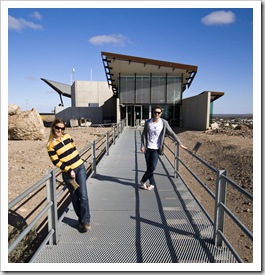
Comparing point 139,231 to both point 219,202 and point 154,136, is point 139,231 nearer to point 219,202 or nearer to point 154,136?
point 219,202

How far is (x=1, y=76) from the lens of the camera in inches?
134

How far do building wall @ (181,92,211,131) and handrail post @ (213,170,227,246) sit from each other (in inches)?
727

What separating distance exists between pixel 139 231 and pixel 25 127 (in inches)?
597

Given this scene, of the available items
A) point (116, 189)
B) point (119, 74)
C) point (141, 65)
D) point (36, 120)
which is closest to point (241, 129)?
point (141, 65)

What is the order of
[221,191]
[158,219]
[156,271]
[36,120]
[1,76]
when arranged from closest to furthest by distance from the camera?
[156,271], [221,191], [1,76], [158,219], [36,120]

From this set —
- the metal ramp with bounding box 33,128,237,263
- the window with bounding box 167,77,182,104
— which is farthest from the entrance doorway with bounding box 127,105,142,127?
the metal ramp with bounding box 33,128,237,263

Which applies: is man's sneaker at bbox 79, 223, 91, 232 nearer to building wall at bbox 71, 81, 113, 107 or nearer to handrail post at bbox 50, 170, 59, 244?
handrail post at bbox 50, 170, 59, 244

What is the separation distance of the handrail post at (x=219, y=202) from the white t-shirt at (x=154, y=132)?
1768mm

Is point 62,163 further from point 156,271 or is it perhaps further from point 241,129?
point 241,129

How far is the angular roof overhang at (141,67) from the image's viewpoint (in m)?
20.6

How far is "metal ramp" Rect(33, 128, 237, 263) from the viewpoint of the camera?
9.07 feet

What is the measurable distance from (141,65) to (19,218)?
18895 mm

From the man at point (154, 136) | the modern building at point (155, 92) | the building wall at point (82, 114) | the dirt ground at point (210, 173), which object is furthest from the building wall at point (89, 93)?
the man at point (154, 136)

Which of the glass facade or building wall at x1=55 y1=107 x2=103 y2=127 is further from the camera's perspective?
building wall at x1=55 y1=107 x2=103 y2=127
